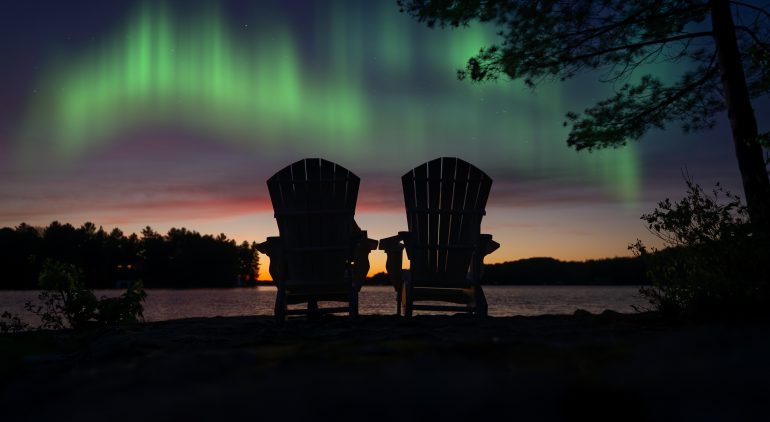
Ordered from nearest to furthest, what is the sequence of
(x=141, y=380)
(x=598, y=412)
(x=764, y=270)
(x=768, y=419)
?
(x=768, y=419)
(x=598, y=412)
(x=141, y=380)
(x=764, y=270)

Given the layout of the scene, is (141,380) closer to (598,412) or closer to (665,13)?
(598,412)

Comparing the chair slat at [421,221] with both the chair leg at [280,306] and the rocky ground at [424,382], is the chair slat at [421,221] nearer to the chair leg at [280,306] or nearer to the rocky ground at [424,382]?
the chair leg at [280,306]

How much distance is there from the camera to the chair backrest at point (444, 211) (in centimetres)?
553

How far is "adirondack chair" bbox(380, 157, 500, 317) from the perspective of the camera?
547 cm

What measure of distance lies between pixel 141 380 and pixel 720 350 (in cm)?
218

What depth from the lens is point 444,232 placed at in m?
5.59

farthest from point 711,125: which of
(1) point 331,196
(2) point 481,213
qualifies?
(1) point 331,196

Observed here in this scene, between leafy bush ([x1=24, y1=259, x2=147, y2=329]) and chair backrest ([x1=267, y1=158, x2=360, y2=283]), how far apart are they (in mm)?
2002

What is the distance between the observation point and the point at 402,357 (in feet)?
7.42

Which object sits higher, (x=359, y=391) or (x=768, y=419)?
(x=359, y=391)

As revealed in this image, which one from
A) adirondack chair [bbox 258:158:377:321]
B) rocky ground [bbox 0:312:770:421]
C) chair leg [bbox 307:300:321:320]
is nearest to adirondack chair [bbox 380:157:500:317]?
adirondack chair [bbox 258:158:377:321]

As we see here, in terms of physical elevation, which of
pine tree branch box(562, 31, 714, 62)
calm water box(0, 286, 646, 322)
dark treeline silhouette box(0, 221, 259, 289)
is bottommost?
calm water box(0, 286, 646, 322)

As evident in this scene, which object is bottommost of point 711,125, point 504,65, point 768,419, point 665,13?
point 768,419

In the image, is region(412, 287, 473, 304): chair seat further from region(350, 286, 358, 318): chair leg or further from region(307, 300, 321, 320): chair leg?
region(307, 300, 321, 320): chair leg
